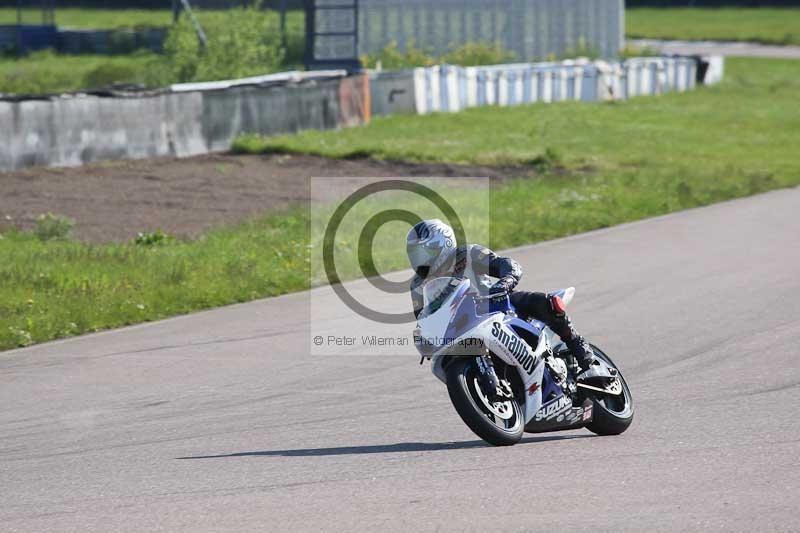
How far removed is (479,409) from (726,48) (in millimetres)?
61025

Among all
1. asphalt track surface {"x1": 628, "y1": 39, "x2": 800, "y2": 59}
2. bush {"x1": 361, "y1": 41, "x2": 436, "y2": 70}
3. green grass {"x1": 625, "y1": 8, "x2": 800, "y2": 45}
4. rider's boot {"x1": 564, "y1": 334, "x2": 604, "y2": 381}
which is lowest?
rider's boot {"x1": 564, "y1": 334, "x2": 604, "y2": 381}

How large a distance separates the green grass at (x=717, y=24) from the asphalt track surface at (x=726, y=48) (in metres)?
1.42

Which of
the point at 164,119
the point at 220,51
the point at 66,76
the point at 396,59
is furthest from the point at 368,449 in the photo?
the point at 66,76

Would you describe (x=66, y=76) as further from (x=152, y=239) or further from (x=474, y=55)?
(x=152, y=239)

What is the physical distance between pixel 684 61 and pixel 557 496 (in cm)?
3709

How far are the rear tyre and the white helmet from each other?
56.7 inches

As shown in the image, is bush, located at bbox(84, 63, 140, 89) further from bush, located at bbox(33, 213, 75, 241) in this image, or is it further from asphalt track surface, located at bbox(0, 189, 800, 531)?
asphalt track surface, located at bbox(0, 189, 800, 531)

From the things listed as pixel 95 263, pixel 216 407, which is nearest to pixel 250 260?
pixel 95 263

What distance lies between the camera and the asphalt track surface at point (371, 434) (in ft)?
20.9

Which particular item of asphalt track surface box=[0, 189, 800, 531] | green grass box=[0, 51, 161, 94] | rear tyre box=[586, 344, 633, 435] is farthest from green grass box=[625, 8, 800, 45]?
rear tyre box=[586, 344, 633, 435]

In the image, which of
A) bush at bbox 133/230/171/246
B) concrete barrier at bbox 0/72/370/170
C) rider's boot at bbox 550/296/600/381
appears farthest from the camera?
concrete barrier at bbox 0/72/370/170

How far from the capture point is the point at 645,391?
369 inches

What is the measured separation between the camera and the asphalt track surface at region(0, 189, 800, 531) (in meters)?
6.38

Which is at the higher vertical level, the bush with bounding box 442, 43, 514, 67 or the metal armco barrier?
the bush with bounding box 442, 43, 514, 67
